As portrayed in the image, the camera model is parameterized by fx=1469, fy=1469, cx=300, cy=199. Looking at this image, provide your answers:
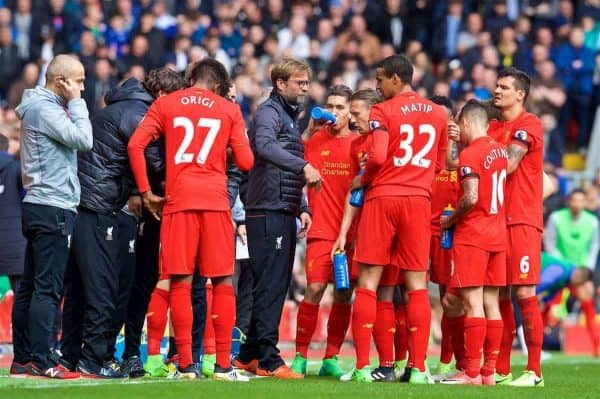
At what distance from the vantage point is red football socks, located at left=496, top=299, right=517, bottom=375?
42.9ft

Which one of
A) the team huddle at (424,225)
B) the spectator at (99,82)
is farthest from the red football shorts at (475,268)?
the spectator at (99,82)

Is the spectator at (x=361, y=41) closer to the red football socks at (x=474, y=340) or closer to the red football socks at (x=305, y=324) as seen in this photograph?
the red football socks at (x=305, y=324)

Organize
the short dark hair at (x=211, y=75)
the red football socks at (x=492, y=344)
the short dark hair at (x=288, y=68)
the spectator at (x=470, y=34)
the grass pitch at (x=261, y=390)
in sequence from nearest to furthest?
the grass pitch at (x=261, y=390)
the short dark hair at (x=211, y=75)
the red football socks at (x=492, y=344)
the short dark hair at (x=288, y=68)
the spectator at (x=470, y=34)

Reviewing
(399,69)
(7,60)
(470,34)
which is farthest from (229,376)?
(470,34)

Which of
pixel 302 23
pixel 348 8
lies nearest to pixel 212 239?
pixel 302 23

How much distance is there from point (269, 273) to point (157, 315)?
4.95 feet

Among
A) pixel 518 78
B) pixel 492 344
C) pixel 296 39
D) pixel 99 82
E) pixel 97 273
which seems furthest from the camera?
pixel 296 39

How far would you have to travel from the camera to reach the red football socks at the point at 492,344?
12547 millimetres

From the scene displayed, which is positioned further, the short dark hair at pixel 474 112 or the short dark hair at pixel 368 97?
the short dark hair at pixel 368 97

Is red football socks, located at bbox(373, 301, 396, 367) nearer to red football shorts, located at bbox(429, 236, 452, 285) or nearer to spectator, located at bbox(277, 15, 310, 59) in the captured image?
red football shorts, located at bbox(429, 236, 452, 285)

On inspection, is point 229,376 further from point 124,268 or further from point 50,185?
point 50,185

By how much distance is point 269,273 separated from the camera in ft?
42.3

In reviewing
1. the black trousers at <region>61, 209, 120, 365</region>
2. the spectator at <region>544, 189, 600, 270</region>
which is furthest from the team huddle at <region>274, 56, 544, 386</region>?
the spectator at <region>544, 189, 600, 270</region>

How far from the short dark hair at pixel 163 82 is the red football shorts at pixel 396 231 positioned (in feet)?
6.34
